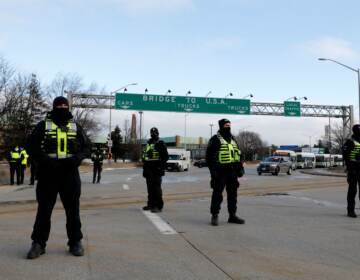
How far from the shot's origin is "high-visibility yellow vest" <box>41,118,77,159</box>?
561 centimetres

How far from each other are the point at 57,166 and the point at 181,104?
40.6 metres

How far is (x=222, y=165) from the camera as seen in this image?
828 centimetres

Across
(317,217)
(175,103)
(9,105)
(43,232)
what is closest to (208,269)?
(43,232)

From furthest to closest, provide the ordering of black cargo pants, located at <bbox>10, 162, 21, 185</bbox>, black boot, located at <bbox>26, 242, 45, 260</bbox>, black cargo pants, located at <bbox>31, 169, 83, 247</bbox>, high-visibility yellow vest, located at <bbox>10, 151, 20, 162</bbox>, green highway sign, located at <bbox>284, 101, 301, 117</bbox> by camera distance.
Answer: green highway sign, located at <bbox>284, 101, 301, 117</bbox> < black cargo pants, located at <bbox>10, 162, 21, 185</bbox> < high-visibility yellow vest, located at <bbox>10, 151, 20, 162</bbox> < black cargo pants, located at <bbox>31, 169, 83, 247</bbox> < black boot, located at <bbox>26, 242, 45, 260</bbox>

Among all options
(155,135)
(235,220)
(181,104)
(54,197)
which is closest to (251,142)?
(181,104)

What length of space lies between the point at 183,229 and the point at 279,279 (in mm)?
3181

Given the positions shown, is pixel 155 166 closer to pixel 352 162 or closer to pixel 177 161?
pixel 352 162

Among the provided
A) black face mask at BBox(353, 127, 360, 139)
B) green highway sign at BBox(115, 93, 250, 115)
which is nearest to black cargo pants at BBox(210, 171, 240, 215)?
black face mask at BBox(353, 127, 360, 139)

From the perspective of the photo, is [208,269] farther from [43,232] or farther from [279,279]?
[43,232]

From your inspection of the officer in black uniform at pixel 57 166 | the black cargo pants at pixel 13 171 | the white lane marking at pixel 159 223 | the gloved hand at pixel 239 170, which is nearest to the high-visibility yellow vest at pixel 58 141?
the officer in black uniform at pixel 57 166

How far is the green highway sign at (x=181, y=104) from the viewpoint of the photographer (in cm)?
4466

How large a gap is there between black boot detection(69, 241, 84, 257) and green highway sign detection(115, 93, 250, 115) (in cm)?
3924

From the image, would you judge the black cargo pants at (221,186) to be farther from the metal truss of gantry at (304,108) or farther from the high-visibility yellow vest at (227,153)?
the metal truss of gantry at (304,108)

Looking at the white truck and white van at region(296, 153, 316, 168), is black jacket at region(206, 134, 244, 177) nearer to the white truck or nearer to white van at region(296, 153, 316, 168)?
the white truck
